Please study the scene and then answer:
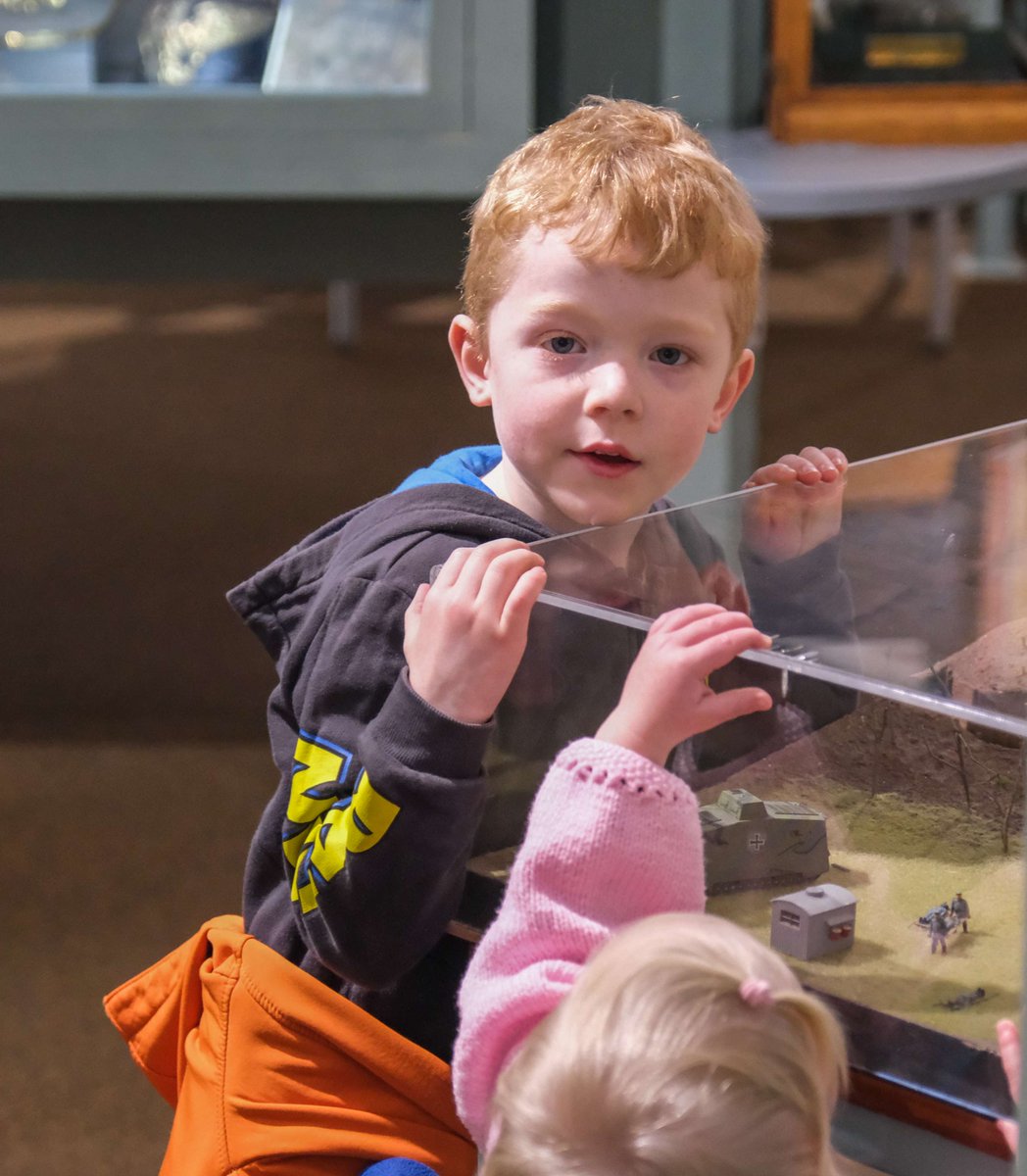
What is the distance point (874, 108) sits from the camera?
304cm

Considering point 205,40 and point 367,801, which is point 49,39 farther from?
point 367,801

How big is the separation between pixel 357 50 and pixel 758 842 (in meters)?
1.48

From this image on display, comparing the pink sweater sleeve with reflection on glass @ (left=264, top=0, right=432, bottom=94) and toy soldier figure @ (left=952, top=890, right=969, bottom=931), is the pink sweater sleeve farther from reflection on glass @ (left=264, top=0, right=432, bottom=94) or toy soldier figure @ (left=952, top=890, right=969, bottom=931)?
reflection on glass @ (left=264, top=0, right=432, bottom=94)

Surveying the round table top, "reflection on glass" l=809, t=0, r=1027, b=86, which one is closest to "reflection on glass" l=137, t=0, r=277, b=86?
the round table top

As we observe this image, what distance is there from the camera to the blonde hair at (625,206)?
2.89ft

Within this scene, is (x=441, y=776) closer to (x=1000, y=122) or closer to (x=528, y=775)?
(x=528, y=775)

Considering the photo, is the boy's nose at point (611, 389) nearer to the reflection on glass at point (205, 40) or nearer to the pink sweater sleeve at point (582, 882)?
the pink sweater sleeve at point (582, 882)

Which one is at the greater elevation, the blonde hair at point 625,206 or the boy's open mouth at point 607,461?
the blonde hair at point 625,206

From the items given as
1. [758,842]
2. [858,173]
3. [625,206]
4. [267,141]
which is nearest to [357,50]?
[267,141]

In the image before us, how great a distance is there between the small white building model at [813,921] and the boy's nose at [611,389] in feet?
1.09

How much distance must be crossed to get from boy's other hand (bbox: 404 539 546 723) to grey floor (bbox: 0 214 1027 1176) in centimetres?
79

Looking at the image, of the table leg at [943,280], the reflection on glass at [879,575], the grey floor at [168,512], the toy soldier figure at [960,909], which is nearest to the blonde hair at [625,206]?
the reflection on glass at [879,575]

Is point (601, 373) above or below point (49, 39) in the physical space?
below

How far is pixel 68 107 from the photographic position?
187 centimetres
